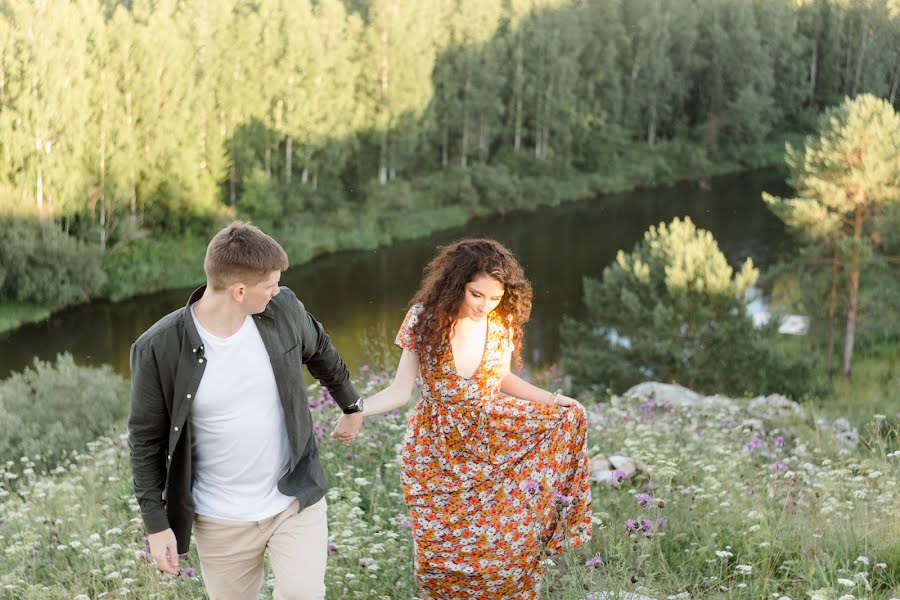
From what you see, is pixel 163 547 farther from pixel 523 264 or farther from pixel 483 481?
pixel 523 264

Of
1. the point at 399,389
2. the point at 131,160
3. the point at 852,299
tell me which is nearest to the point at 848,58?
the point at 852,299

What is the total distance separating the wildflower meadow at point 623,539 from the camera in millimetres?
3848

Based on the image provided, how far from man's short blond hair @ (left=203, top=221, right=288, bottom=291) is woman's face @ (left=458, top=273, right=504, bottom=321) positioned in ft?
3.11

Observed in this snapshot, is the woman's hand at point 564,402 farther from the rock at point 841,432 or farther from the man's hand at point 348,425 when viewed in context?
the rock at point 841,432

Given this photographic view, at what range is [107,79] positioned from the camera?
26.3 meters

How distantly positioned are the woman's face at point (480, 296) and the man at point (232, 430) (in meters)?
0.75

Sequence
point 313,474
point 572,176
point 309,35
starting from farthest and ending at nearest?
point 572,176 < point 309,35 < point 313,474

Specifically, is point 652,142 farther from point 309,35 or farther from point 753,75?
point 309,35

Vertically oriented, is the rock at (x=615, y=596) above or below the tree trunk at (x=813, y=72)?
below

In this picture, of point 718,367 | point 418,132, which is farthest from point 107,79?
point 718,367

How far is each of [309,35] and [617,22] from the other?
2056 centimetres

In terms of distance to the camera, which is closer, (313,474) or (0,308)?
(313,474)

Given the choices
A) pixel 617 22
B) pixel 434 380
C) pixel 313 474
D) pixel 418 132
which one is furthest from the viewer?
pixel 617 22

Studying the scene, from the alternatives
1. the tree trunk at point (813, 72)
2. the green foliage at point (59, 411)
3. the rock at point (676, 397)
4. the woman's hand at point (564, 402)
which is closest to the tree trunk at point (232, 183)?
the green foliage at point (59, 411)
